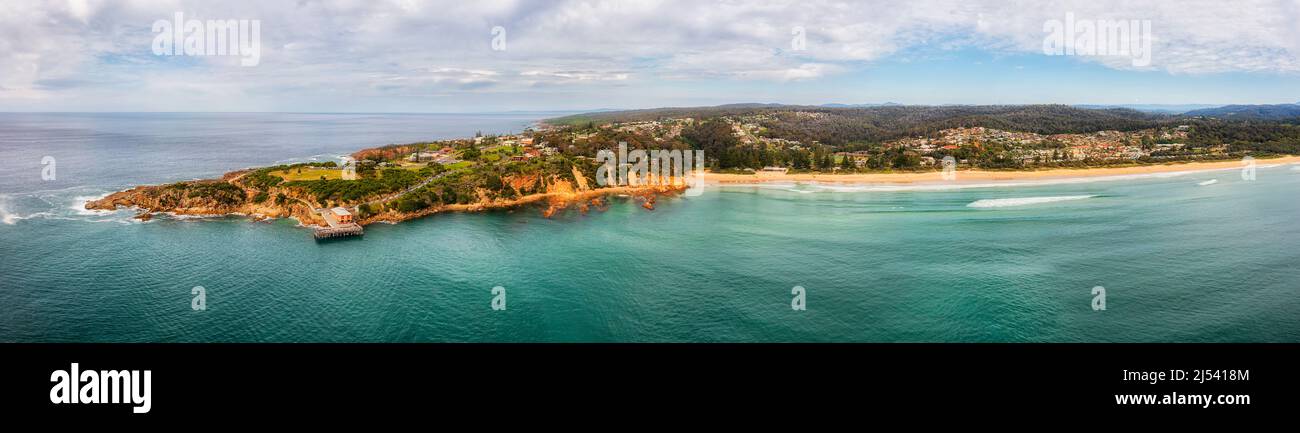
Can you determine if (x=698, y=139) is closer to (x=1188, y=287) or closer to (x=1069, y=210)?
(x=1069, y=210)

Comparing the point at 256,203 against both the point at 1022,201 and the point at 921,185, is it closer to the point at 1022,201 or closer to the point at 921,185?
the point at 921,185

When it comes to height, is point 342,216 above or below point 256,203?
below

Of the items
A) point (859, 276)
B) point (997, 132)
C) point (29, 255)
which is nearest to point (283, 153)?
point (29, 255)

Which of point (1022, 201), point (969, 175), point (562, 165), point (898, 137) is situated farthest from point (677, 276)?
point (898, 137)

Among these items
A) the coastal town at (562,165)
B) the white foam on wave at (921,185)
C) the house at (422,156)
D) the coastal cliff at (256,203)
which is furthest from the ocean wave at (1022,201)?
the house at (422,156)

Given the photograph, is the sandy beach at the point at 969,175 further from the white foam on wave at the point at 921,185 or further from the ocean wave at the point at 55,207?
the ocean wave at the point at 55,207

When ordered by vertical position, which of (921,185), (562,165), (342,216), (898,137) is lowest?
(342,216)

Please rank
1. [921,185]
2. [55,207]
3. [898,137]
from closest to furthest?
[55,207]
[921,185]
[898,137]
